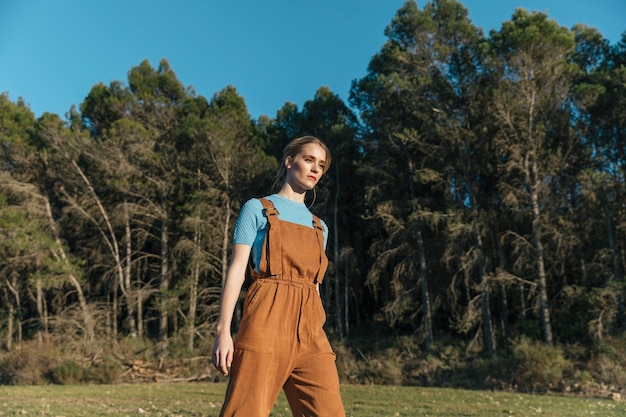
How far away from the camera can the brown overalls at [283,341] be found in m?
2.31

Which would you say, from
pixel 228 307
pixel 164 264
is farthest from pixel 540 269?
pixel 228 307

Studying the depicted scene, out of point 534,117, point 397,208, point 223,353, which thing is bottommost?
point 223,353

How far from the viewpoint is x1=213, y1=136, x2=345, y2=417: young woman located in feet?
7.61

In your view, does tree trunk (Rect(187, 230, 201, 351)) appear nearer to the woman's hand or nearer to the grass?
the grass

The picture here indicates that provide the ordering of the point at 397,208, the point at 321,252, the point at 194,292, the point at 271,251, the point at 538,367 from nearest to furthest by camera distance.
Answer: the point at 271,251 < the point at 321,252 < the point at 538,367 < the point at 397,208 < the point at 194,292

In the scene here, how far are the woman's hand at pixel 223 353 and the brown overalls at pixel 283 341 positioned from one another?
4 cm

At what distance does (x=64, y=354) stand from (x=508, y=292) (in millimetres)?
17499

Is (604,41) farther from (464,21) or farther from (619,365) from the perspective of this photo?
(619,365)

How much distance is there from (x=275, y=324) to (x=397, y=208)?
70.2 ft

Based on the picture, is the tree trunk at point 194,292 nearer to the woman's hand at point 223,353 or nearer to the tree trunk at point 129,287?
the tree trunk at point 129,287

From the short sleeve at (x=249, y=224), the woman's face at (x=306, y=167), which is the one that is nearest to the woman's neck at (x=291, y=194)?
the woman's face at (x=306, y=167)

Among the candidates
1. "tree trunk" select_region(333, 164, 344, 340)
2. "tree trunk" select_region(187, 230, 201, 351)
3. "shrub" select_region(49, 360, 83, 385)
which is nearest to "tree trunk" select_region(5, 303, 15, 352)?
"tree trunk" select_region(187, 230, 201, 351)

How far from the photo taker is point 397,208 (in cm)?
2345

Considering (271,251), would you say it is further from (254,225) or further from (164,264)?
(164,264)
